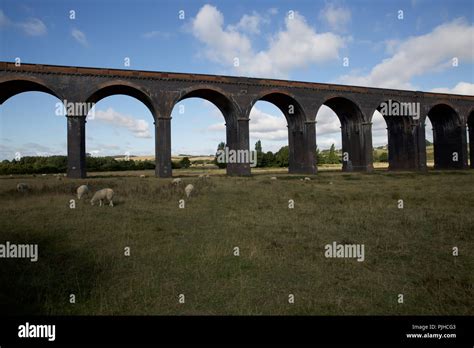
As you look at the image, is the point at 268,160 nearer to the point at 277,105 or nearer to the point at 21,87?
the point at 277,105

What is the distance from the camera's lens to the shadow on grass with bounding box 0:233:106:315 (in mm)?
4887

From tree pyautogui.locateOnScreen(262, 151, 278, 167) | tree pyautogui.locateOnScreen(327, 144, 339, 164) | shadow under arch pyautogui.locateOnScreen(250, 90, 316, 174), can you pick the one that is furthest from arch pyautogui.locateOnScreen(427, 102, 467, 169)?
tree pyautogui.locateOnScreen(327, 144, 339, 164)

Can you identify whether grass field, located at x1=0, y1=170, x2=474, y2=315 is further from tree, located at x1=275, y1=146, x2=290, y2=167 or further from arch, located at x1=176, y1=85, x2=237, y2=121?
tree, located at x1=275, y1=146, x2=290, y2=167

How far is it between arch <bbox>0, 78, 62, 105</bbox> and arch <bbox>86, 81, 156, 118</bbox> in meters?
3.28

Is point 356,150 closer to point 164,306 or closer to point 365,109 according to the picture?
point 365,109

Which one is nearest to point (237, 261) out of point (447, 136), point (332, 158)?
point (447, 136)

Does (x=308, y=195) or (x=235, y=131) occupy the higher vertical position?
(x=235, y=131)

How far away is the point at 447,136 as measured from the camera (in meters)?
45.9

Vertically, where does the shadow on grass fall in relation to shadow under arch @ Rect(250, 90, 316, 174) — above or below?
below

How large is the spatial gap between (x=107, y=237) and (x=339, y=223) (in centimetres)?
712

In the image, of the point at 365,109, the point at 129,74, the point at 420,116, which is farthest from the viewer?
the point at 420,116

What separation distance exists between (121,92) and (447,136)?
44.5 m

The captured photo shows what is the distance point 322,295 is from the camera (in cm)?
515
